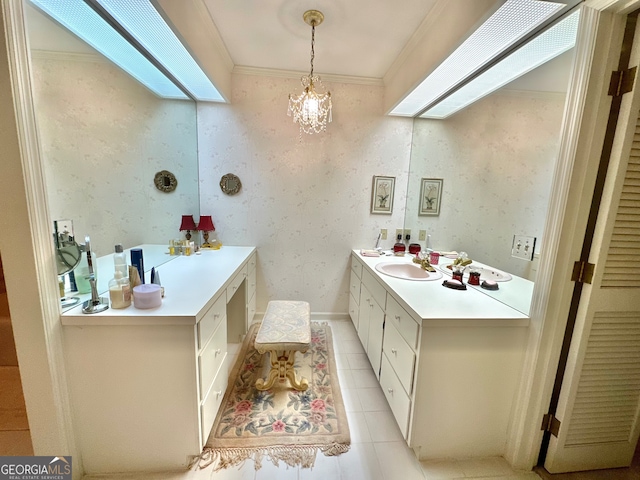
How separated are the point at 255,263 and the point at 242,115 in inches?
59.1

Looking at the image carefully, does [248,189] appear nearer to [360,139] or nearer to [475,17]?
[360,139]

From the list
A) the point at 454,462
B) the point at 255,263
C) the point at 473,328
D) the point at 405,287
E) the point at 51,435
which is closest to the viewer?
the point at 51,435

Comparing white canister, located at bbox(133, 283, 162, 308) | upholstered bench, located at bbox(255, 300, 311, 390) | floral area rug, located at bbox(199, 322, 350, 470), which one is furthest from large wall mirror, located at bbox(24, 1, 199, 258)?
floral area rug, located at bbox(199, 322, 350, 470)

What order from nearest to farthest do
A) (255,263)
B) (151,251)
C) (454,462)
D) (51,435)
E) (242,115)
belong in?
(51,435) < (454,462) < (151,251) < (242,115) < (255,263)

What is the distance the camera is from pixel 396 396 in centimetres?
146

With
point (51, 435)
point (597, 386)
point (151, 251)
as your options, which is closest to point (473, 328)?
point (597, 386)

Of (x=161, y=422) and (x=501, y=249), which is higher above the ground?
(x=501, y=249)

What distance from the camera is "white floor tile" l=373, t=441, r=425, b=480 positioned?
1.27 m

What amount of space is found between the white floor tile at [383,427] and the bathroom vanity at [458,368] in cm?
15

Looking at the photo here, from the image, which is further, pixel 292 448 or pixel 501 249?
pixel 501 249

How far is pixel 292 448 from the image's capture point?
139cm

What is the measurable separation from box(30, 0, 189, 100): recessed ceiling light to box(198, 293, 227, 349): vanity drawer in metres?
1.49

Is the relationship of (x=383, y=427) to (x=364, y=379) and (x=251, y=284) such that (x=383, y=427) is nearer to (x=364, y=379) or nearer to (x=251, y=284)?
(x=364, y=379)

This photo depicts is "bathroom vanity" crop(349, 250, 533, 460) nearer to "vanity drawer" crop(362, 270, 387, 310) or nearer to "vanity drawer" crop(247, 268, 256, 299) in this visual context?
"vanity drawer" crop(362, 270, 387, 310)
